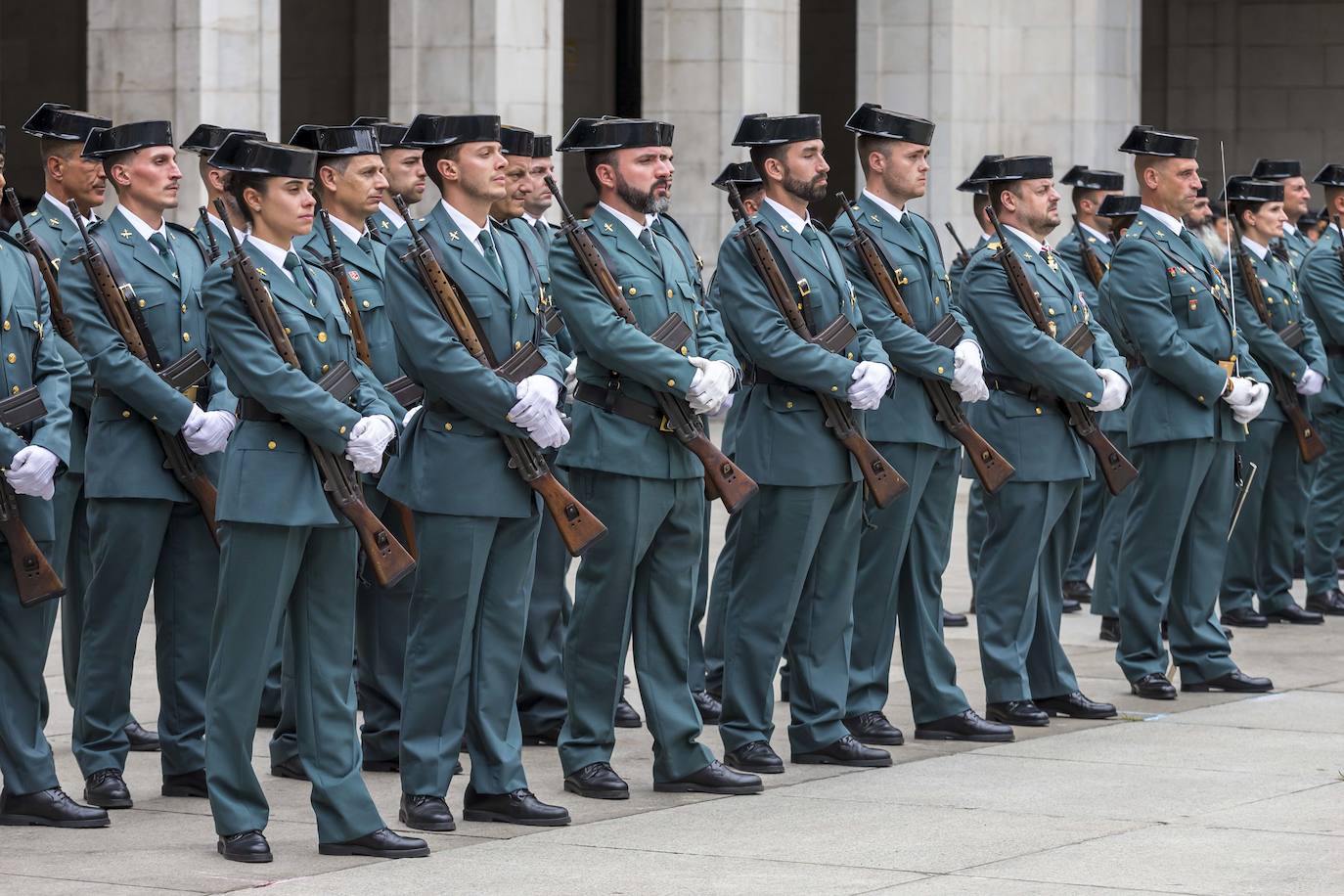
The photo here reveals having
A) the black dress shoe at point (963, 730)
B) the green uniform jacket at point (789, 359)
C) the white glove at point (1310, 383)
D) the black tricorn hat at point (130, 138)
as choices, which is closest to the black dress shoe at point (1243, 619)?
the white glove at point (1310, 383)

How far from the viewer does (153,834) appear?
6715 millimetres

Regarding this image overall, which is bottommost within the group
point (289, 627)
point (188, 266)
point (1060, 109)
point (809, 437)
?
point (289, 627)

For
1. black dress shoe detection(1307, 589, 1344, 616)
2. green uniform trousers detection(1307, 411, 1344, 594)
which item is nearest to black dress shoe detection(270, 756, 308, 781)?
black dress shoe detection(1307, 589, 1344, 616)

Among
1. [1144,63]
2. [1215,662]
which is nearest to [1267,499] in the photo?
[1215,662]

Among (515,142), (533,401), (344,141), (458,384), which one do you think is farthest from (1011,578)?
(344,141)

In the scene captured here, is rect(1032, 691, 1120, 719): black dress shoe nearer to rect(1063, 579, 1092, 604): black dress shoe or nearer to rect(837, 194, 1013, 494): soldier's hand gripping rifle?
rect(837, 194, 1013, 494): soldier's hand gripping rifle

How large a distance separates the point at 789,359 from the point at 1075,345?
154cm

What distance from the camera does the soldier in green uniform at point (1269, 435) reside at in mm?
11086

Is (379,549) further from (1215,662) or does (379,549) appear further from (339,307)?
(1215,662)

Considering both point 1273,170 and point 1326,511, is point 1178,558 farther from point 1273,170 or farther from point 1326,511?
point 1273,170

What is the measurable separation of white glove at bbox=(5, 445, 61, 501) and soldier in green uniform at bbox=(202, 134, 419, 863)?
50cm

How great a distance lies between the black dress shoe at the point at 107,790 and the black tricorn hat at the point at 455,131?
6.48 ft

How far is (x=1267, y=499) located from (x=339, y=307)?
6.17 m

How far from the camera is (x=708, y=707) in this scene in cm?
880
